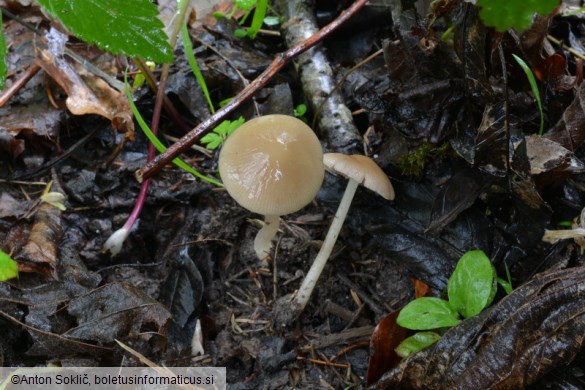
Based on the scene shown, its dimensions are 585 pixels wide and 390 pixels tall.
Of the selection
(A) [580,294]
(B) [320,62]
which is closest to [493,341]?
(A) [580,294]

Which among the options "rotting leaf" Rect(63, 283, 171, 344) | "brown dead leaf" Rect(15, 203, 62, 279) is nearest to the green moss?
"rotting leaf" Rect(63, 283, 171, 344)

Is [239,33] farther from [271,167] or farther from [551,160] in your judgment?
[551,160]

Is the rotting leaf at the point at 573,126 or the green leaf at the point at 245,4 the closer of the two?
the rotting leaf at the point at 573,126

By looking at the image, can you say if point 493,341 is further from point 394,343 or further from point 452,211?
point 452,211

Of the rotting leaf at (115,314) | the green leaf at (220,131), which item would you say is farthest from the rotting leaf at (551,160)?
the rotting leaf at (115,314)

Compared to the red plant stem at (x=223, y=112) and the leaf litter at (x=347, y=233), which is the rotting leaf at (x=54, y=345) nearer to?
the leaf litter at (x=347, y=233)

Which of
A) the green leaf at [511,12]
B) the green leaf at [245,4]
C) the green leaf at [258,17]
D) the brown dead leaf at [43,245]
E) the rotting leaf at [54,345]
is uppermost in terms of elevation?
the green leaf at [511,12]

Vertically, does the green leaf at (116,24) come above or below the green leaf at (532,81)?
above

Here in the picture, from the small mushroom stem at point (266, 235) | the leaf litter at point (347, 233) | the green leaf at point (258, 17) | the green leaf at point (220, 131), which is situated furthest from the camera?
the green leaf at point (258, 17)
